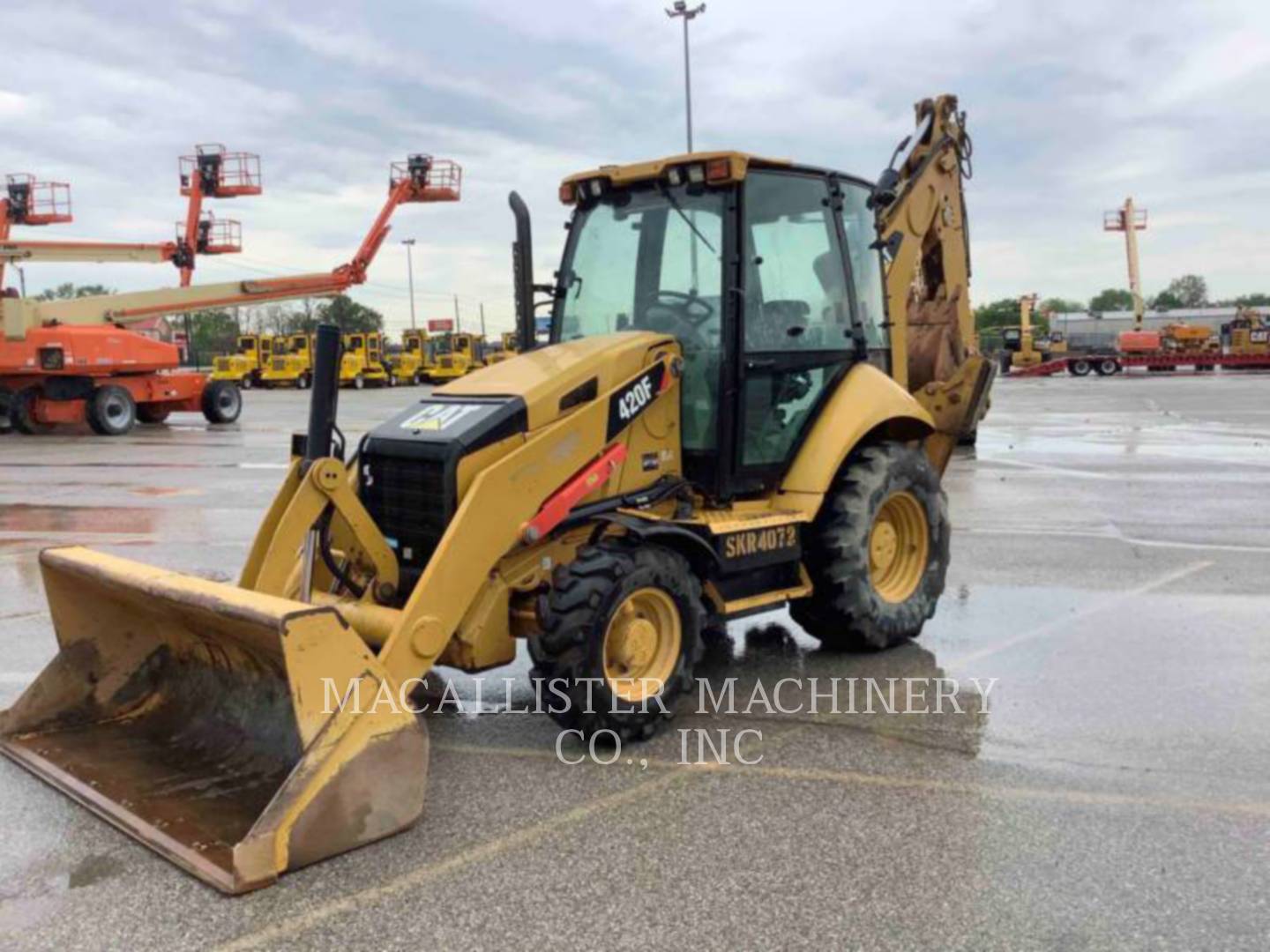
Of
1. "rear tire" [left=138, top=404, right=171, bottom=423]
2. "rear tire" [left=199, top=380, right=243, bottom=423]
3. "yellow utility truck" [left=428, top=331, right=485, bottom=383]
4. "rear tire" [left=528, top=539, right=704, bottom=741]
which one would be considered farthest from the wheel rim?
"yellow utility truck" [left=428, top=331, right=485, bottom=383]

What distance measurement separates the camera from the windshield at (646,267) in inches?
207

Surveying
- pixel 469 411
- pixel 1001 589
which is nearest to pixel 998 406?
pixel 1001 589

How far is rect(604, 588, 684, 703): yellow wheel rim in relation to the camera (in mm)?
4473

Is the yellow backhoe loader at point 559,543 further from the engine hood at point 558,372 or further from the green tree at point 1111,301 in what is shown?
the green tree at point 1111,301

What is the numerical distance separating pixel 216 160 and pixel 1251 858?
35683 millimetres

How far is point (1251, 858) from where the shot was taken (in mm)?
3520

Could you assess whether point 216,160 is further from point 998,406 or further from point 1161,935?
point 1161,935

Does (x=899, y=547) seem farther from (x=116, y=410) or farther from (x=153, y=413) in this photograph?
(x=153, y=413)

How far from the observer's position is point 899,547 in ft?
20.5

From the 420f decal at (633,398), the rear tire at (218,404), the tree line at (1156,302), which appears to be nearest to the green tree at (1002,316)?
the tree line at (1156,302)

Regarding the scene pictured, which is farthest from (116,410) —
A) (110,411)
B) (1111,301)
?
(1111,301)

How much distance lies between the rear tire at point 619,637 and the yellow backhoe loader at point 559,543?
13 mm

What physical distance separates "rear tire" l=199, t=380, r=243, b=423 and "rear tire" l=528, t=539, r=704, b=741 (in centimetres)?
2236

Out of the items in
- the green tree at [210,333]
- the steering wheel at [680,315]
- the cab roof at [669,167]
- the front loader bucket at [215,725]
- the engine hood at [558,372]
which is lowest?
the front loader bucket at [215,725]
